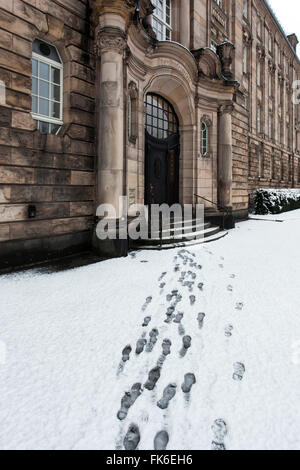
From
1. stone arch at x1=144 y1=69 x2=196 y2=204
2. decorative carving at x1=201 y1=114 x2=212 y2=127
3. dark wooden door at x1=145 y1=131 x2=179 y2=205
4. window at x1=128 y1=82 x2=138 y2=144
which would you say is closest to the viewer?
window at x1=128 y1=82 x2=138 y2=144

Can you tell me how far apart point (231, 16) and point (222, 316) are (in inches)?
694

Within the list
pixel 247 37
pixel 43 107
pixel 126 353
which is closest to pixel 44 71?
pixel 43 107

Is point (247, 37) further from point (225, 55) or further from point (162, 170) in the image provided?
point (162, 170)

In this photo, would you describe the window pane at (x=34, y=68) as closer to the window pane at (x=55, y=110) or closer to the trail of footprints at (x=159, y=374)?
the window pane at (x=55, y=110)

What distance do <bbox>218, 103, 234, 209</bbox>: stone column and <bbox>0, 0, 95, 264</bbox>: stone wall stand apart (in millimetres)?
7147

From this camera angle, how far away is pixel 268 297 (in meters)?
4.06

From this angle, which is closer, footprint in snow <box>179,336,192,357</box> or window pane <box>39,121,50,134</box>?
footprint in snow <box>179,336,192,357</box>

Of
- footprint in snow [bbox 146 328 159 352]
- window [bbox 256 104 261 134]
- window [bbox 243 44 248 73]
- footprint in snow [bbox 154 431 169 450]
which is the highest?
window [bbox 243 44 248 73]

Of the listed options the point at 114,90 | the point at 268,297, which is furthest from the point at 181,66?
the point at 268,297

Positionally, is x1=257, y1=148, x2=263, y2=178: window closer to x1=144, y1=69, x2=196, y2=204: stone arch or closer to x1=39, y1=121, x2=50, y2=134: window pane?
x1=144, y1=69, x2=196, y2=204: stone arch

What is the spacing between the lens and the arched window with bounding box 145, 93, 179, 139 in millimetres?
10527

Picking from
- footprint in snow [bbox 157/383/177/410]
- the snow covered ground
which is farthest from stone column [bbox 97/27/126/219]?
footprint in snow [bbox 157/383/177/410]

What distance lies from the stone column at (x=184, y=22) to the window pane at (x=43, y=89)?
745cm

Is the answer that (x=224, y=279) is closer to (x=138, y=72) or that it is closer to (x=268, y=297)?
(x=268, y=297)
